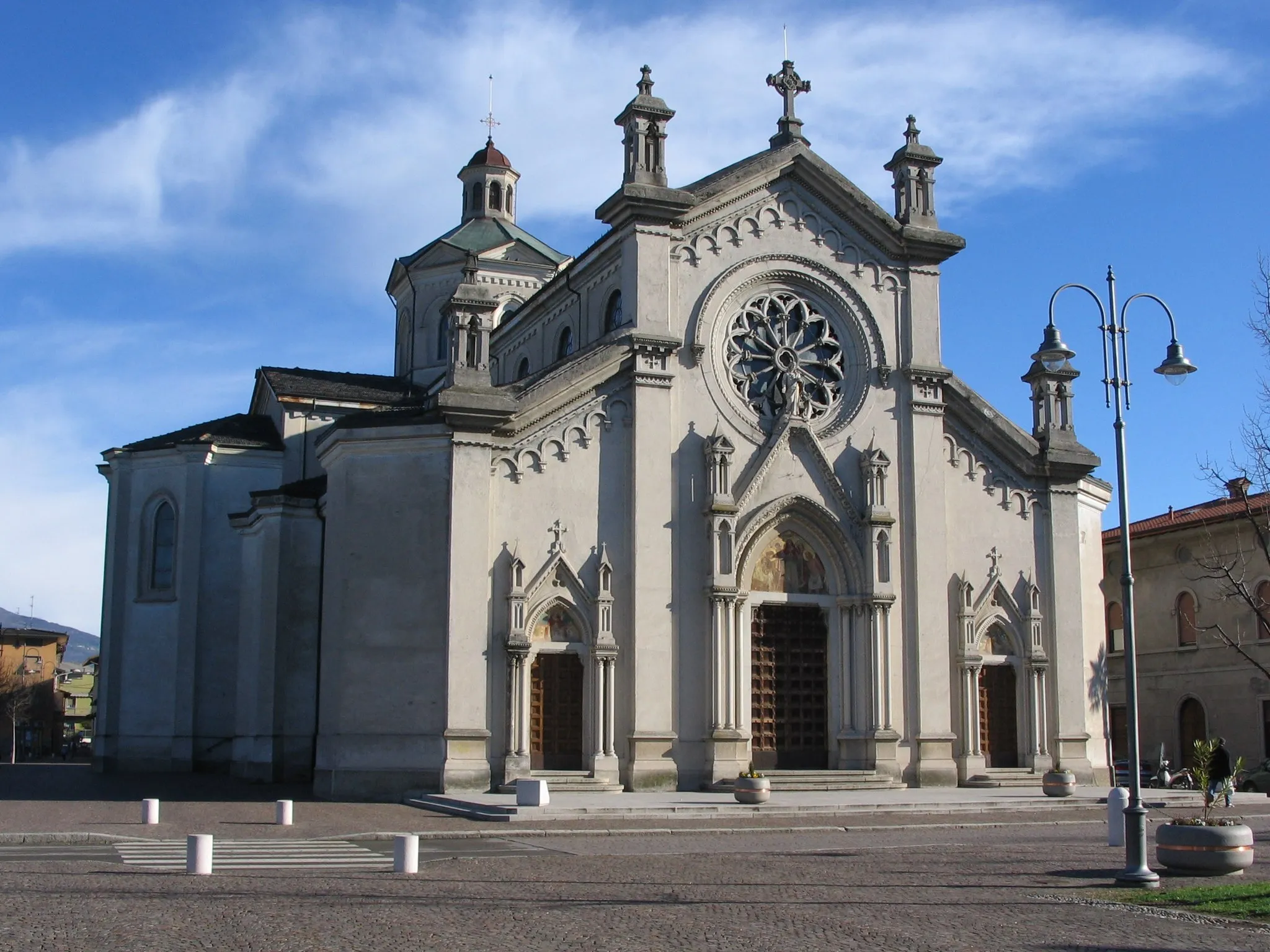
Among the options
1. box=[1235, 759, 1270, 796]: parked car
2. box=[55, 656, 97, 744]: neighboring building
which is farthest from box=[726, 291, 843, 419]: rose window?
box=[55, 656, 97, 744]: neighboring building

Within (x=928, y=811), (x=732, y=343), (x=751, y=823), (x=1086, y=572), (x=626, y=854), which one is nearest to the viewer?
(x=626, y=854)

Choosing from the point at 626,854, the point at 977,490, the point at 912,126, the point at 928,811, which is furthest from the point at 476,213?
the point at 626,854

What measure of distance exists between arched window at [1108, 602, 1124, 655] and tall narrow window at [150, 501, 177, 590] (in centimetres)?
3612

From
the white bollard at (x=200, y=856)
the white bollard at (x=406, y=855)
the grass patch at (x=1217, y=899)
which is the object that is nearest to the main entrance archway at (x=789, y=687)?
the white bollard at (x=406, y=855)

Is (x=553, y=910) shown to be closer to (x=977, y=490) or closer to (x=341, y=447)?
(x=341, y=447)

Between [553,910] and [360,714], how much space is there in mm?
16275

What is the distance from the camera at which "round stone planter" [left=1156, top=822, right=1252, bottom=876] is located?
16.8 m

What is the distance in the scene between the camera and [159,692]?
40.4 meters

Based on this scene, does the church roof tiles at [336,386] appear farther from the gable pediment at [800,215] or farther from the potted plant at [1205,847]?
the potted plant at [1205,847]

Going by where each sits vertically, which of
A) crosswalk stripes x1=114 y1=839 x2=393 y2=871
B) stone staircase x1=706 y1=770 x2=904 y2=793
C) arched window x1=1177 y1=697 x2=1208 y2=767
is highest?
arched window x1=1177 y1=697 x2=1208 y2=767

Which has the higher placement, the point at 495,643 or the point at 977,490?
the point at 977,490

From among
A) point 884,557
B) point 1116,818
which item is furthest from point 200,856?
point 884,557

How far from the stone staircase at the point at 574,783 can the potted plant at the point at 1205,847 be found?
14.6 meters

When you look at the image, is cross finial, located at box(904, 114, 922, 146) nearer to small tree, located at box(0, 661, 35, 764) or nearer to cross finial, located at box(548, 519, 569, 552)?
cross finial, located at box(548, 519, 569, 552)
